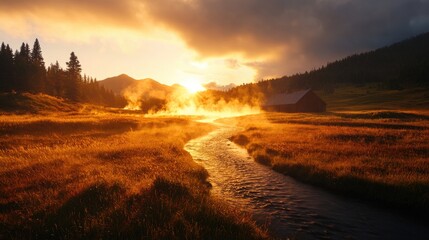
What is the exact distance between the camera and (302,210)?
1313 centimetres

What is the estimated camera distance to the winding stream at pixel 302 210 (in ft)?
35.9

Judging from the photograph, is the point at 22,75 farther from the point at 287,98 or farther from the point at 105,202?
the point at 105,202

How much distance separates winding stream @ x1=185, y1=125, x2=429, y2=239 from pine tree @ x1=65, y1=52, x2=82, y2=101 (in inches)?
4027

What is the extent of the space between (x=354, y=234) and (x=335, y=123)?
3634cm

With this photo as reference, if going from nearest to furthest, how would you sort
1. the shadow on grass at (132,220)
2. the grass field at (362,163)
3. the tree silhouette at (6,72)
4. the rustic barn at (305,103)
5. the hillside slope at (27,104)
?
1. the shadow on grass at (132,220)
2. the grass field at (362,163)
3. the hillside slope at (27,104)
4. the tree silhouette at (6,72)
5. the rustic barn at (305,103)

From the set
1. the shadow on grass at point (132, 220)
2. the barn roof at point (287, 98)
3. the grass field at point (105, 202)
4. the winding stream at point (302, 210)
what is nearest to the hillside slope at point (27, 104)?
the grass field at point (105, 202)

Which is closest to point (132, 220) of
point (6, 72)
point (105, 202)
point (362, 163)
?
point (105, 202)

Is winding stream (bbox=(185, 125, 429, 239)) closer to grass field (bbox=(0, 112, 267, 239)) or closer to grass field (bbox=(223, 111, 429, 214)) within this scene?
grass field (bbox=(223, 111, 429, 214))

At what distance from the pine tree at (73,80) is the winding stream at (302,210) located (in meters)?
102

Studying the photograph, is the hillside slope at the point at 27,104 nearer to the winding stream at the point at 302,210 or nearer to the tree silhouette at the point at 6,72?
the tree silhouette at the point at 6,72

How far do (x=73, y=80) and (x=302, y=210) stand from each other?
11208cm

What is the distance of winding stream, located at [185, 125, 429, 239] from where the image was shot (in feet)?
35.9

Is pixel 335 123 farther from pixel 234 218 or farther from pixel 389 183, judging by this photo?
pixel 234 218

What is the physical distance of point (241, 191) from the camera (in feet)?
52.1
